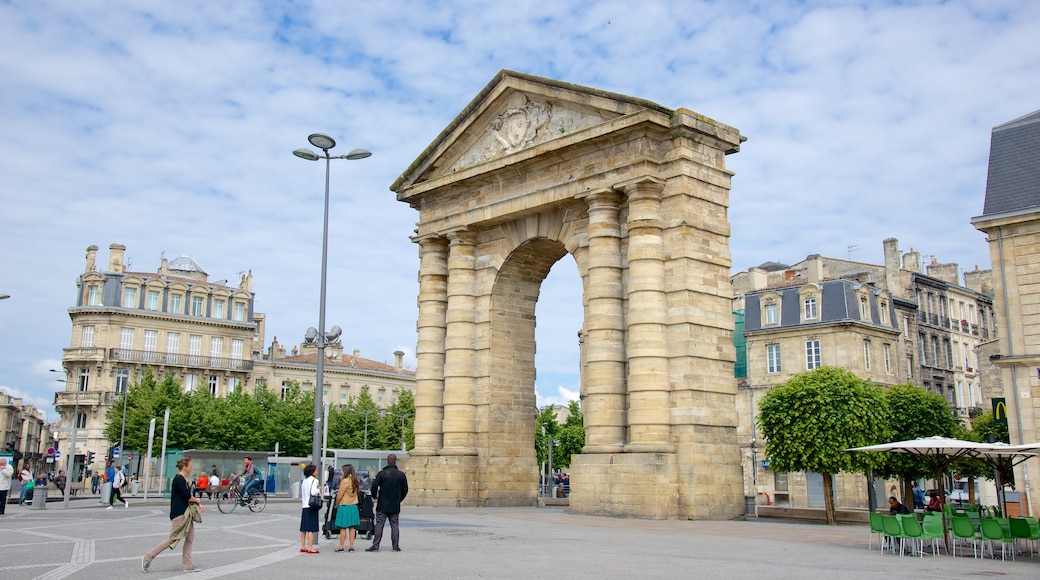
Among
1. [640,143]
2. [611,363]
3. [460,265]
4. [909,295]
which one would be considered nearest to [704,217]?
[640,143]

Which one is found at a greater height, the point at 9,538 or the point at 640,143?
the point at 640,143

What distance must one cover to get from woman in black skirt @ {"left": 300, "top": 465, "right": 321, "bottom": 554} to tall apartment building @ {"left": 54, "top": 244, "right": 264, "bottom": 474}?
54573 mm

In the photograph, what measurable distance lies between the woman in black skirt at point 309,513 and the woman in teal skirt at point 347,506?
474 mm

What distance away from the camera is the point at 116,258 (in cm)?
7456

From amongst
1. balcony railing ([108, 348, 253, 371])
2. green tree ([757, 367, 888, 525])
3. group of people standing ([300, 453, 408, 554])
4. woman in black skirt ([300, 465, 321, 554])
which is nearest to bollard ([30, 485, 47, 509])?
group of people standing ([300, 453, 408, 554])

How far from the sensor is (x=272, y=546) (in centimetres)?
1681

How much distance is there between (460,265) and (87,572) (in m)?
20.9

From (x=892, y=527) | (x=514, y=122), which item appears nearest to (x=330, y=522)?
(x=892, y=527)

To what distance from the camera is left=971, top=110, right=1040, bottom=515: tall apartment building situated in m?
27.6

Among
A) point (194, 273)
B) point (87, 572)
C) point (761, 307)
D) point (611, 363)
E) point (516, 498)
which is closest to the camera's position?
point (87, 572)

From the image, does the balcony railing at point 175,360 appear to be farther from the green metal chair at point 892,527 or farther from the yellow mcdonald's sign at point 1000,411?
the green metal chair at point 892,527

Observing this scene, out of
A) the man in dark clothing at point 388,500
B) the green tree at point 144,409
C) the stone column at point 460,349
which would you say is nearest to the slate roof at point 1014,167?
the stone column at point 460,349

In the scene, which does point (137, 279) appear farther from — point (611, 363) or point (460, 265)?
point (611, 363)

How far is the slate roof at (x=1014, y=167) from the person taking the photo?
28703 mm
